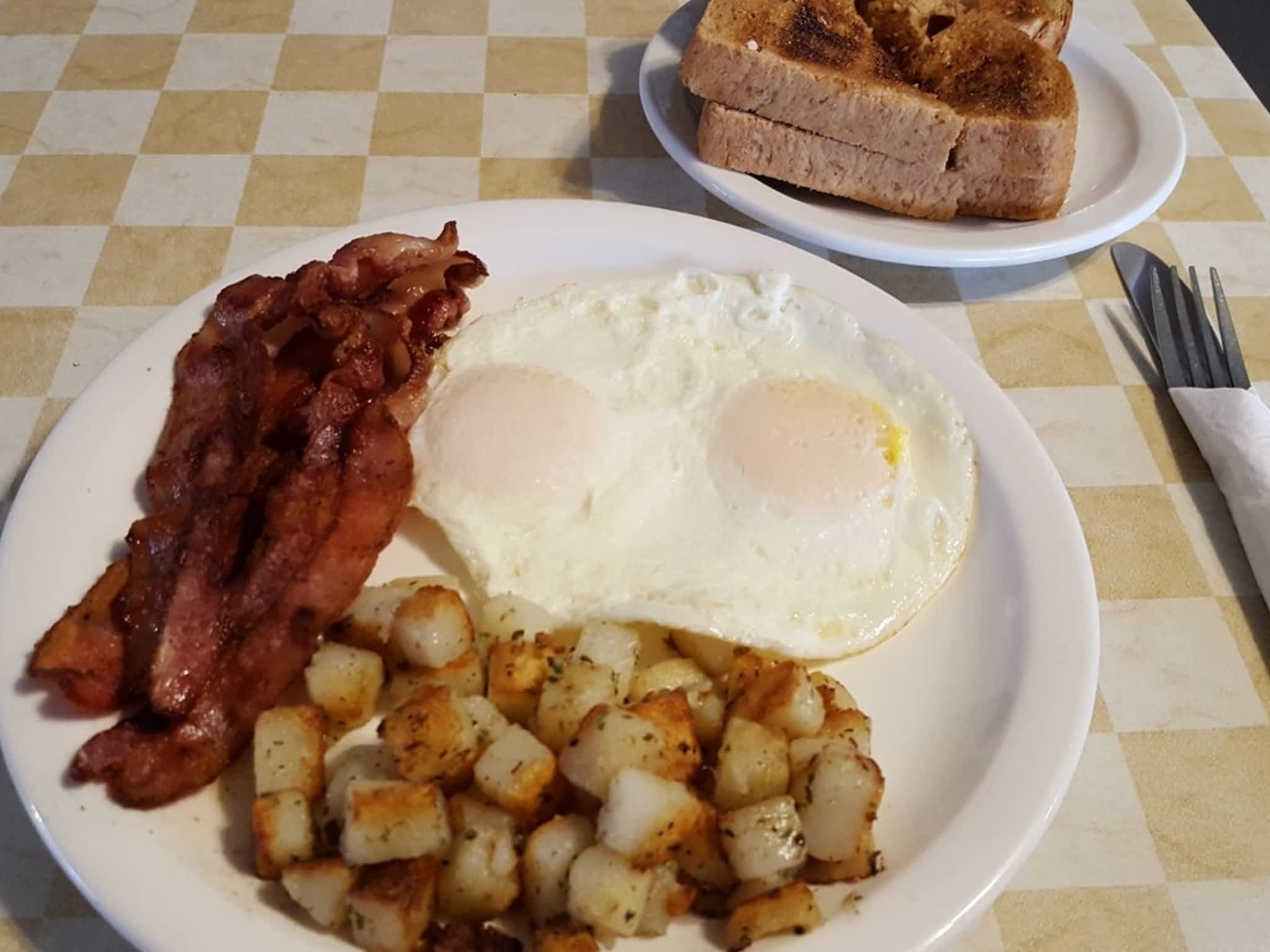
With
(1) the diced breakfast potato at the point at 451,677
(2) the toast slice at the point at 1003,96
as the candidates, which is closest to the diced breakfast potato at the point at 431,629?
(1) the diced breakfast potato at the point at 451,677

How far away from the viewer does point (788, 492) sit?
1660mm

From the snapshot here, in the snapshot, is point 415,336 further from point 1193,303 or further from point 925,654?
point 1193,303

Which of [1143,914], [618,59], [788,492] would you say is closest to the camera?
[1143,914]

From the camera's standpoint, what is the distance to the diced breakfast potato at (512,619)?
1.41m

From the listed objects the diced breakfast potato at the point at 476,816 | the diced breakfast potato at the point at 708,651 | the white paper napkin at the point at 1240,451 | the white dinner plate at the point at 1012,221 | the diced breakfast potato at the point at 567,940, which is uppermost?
the white dinner plate at the point at 1012,221

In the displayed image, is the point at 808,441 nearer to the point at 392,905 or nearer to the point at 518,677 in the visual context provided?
the point at 518,677

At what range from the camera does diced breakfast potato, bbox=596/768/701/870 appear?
3.63ft

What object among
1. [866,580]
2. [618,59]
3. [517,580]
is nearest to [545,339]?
[517,580]

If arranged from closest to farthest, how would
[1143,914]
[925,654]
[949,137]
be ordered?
[1143,914]
[925,654]
[949,137]

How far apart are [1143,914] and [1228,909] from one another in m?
0.12

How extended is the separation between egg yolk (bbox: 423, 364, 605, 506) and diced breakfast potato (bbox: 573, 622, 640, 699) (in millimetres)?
308

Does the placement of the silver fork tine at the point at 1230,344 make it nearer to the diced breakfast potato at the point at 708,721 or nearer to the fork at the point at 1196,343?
the fork at the point at 1196,343

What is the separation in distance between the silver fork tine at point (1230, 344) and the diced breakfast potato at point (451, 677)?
1.59 m

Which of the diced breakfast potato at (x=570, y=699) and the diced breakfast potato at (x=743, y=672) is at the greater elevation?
the diced breakfast potato at (x=570, y=699)
